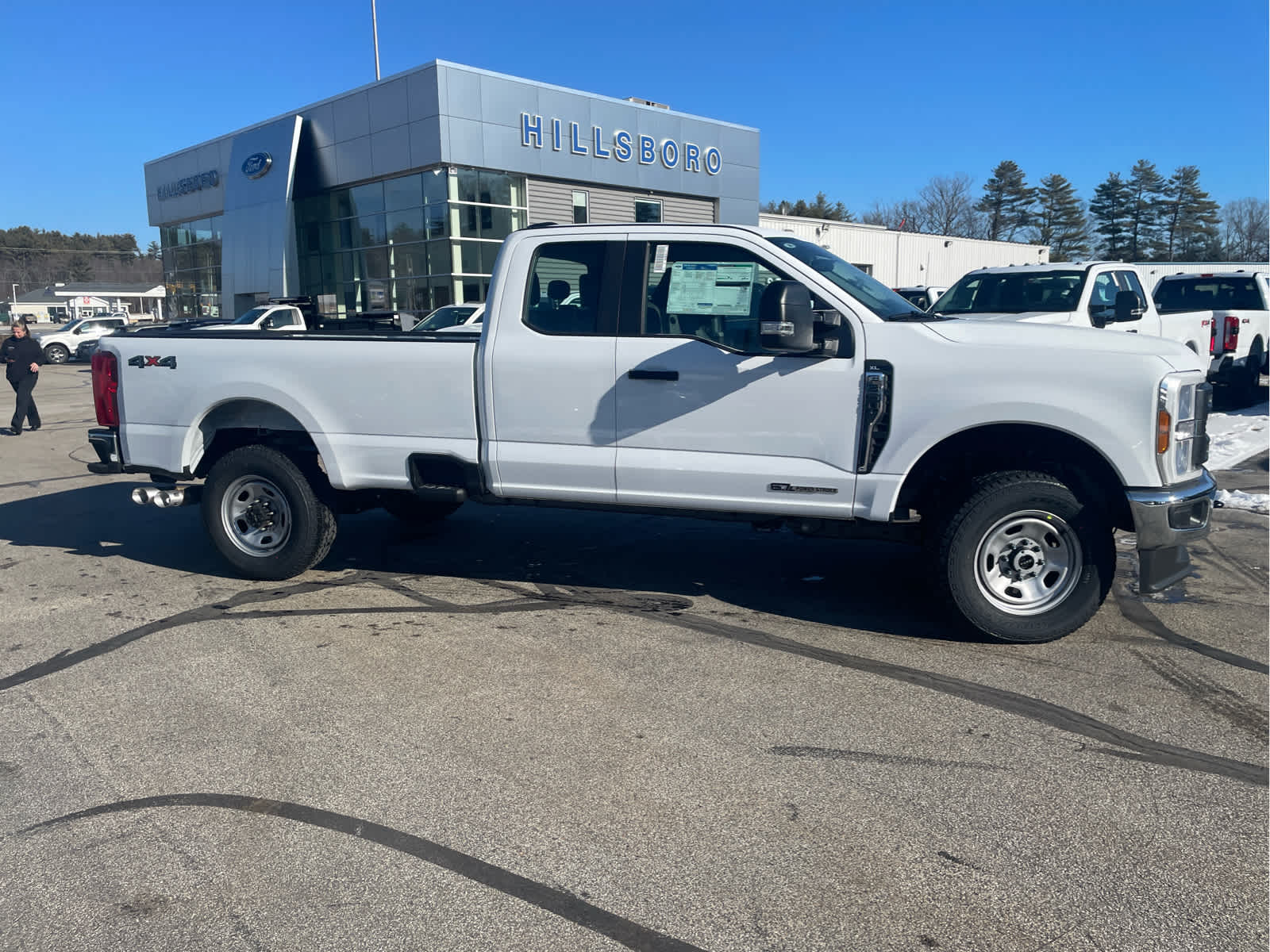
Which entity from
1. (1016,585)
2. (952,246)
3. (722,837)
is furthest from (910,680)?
(952,246)

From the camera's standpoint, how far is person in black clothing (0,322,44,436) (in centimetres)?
1494

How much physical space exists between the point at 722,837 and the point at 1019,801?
1.14 metres

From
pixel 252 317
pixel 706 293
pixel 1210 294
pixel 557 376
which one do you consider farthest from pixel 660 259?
pixel 252 317

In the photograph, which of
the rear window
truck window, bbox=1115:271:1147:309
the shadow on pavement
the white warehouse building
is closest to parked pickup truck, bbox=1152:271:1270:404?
the rear window

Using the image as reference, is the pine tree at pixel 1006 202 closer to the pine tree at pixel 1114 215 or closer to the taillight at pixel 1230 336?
the pine tree at pixel 1114 215

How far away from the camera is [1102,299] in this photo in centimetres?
1096

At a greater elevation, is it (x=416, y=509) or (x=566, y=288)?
(x=566, y=288)

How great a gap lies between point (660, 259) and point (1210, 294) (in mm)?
14129

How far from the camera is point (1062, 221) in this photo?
3024 inches

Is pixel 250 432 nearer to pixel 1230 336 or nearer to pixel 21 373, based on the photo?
pixel 21 373

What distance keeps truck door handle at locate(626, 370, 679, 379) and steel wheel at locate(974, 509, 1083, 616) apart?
1854mm

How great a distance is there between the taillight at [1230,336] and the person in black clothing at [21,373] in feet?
58.7

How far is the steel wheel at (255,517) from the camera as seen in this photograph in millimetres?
6363

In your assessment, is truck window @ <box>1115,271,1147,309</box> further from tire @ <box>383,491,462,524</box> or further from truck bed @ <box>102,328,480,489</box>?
truck bed @ <box>102,328,480,489</box>
